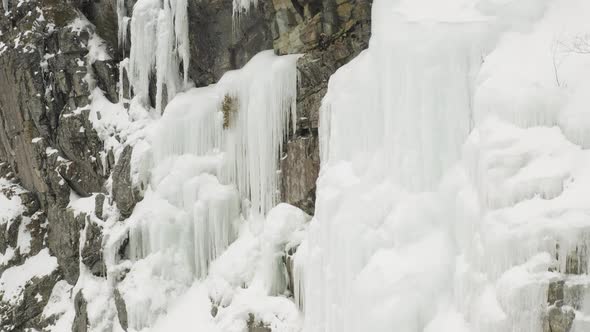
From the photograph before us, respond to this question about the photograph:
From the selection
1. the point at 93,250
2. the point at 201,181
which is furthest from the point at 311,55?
the point at 93,250

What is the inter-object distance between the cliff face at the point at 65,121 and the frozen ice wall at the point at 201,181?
2.06 ft

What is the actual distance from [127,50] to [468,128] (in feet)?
34.2

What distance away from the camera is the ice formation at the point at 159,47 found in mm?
12617

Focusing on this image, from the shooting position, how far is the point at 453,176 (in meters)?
6.98

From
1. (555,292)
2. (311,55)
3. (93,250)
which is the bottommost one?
(93,250)

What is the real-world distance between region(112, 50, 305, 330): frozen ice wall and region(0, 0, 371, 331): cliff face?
63cm

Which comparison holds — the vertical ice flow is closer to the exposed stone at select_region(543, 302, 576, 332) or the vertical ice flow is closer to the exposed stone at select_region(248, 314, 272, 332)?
the exposed stone at select_region(248, 314, 272, 332)

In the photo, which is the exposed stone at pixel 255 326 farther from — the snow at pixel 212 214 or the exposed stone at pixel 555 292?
the exposed stone at pixel 555 292

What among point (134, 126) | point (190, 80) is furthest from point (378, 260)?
point (134, 126)

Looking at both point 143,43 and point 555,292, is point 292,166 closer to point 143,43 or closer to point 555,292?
point 555,292

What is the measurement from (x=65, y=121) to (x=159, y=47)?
12.3 feet

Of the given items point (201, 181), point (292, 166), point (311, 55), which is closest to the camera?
point (311, 55)

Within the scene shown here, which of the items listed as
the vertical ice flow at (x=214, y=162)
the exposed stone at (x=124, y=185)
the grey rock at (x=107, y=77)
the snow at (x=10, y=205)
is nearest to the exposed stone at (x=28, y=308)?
the snow at (x=10, y=205)

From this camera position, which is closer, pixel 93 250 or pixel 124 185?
pixel 124 185
